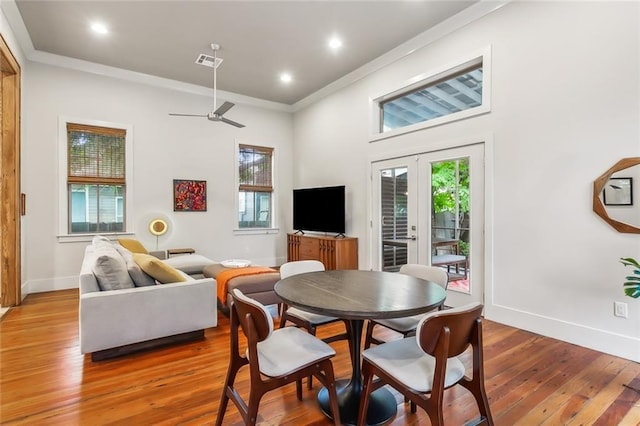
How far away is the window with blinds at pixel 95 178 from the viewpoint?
202 inches

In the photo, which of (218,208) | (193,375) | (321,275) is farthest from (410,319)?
(218,208)

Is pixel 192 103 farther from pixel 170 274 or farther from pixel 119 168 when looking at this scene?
pixel 170 274

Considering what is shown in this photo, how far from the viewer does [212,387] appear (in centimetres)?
233

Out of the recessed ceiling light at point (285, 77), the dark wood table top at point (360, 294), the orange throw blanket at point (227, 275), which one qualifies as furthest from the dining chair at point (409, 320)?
the recessed ceiling light at point (285, 77)

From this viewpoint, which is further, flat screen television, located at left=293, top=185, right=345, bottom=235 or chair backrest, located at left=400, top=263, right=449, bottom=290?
flat screen television, located at left=293, top=185, right=345, bottom=235

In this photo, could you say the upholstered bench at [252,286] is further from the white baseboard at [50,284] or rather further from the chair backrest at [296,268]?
the white baseboard at [50,284]

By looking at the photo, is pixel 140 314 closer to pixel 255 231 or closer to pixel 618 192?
pixel 255 231

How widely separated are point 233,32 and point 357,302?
396 cm

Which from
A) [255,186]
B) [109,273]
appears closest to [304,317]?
[109,273]

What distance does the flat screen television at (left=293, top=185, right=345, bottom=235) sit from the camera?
18.5 feet

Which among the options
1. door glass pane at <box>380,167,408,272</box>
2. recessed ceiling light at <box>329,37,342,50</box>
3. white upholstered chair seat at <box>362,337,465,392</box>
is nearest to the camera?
white upholstered chair seat at <box>362,337,465,392</box>

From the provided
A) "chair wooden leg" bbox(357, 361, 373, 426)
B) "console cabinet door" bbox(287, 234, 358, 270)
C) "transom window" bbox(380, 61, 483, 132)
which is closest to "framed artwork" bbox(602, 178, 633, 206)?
"transom window" bbox(380, 61, 483, 132)

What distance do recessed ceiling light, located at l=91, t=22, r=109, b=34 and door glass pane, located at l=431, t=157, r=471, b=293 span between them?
4530 millimetres

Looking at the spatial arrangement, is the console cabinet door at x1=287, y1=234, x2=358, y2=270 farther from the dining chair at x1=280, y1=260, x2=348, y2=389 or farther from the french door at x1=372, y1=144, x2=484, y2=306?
the dining chair at x1=280, y1=260, x2=348, y2=389
